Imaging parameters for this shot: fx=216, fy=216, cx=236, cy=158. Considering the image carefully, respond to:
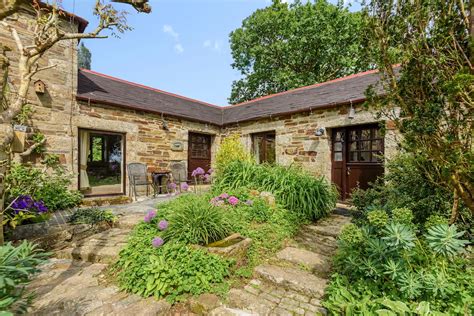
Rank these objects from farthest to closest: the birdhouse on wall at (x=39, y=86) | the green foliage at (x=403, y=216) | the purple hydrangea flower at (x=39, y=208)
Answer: the birdhouse on wall at (x=39, y=86), the purple hydrangea flower at (x=39, y=208), the green foliage at (x=403, y=216)

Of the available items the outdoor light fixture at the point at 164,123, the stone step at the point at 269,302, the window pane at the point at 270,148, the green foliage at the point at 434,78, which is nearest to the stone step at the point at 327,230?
the stone step at the point at 269,302

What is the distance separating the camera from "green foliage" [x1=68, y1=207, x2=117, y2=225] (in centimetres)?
351

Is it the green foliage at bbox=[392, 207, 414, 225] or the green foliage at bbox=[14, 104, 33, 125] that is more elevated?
the green foliage at bbox=[14, 104, 33, 125]

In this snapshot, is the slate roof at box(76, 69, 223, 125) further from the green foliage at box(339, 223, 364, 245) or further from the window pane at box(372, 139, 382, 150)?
the green foliage at box(339, 223, 364, 245)

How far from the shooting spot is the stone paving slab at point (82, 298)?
1.77 meters

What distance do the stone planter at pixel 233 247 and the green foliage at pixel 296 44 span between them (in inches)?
552

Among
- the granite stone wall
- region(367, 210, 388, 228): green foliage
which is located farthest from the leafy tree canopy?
region(367, 210, 388, 228): green foliage

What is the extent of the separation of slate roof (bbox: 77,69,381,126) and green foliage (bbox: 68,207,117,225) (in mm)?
3142

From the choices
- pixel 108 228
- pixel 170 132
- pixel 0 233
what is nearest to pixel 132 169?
Answer: pixel 170 132

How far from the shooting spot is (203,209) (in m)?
2.77

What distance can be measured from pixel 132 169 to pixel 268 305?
5476 mm

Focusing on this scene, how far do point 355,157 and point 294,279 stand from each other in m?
4.43

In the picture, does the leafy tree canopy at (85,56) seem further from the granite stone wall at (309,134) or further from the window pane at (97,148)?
the granite stone wall at (309,134)

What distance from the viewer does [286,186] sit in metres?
4.16
